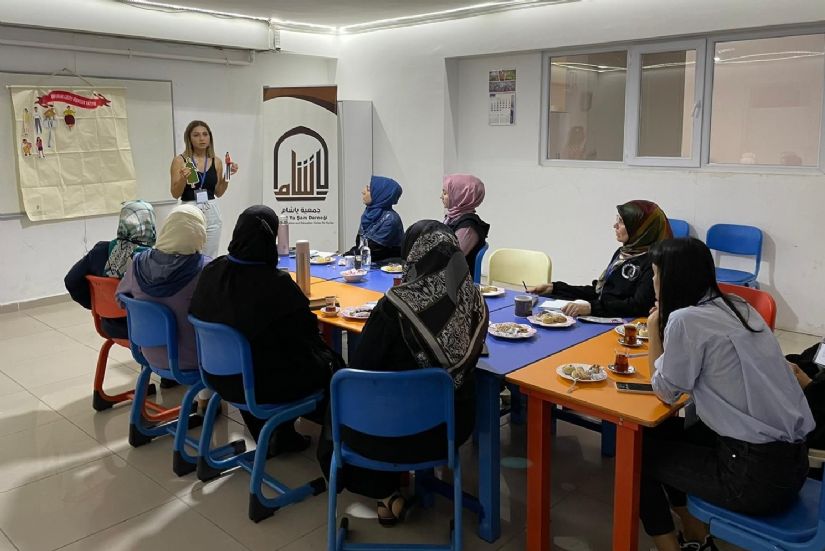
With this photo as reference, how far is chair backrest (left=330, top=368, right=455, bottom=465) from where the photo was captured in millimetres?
2070

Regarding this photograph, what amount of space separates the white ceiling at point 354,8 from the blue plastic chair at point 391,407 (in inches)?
177

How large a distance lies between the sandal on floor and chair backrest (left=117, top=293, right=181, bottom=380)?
41.3 inches

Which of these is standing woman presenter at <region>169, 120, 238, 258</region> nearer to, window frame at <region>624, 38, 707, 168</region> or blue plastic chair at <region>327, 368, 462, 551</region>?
blue plastic chair at <region>327, 368, 462, 551</region>

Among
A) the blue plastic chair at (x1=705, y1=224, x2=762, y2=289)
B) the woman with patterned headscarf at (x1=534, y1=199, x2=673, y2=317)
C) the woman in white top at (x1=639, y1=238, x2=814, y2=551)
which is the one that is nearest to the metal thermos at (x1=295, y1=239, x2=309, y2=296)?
the woman with patterned headscarf at (x1=534, y1=199, x2=673, y2=317)

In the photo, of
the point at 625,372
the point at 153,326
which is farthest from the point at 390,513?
the point at 153,326

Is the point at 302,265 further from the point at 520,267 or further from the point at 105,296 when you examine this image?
the point at 520,267

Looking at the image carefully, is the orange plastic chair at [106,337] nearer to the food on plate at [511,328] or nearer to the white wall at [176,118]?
the food on plate at [511,328]

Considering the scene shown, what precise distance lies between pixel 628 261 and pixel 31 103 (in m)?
4.83

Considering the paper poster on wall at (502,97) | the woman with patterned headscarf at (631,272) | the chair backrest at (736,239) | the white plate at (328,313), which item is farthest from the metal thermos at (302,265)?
the paper poster on wall at (502,97)

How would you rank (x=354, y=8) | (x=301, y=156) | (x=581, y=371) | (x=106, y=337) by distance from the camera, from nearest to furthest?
(x=581, y=371), (x=106, y=337), (x=354, y=8), (x=301, y=156)

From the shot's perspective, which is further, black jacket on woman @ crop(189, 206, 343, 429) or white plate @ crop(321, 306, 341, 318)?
white plate @ crop(321, 306, 341, 318)

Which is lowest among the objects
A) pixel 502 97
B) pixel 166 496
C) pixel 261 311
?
pixel 166 496

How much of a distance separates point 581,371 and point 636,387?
18cm

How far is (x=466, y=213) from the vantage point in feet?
13.8
